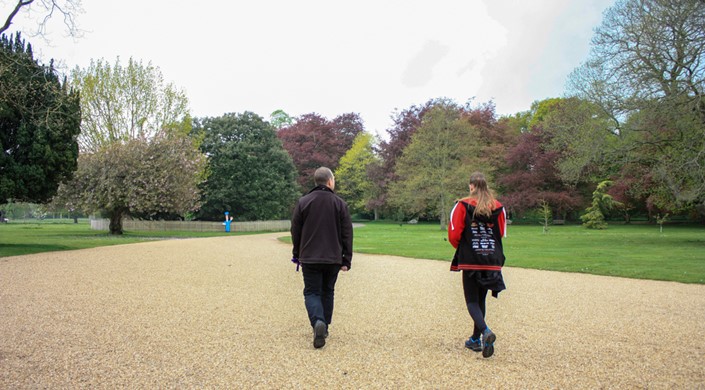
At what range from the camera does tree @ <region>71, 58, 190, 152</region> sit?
2903 cm

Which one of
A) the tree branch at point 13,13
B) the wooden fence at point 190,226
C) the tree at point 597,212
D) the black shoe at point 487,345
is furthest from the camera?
the wooden fence at point 190,226

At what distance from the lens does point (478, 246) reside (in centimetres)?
471

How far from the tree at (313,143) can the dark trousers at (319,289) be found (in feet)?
155

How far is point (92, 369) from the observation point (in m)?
4.22

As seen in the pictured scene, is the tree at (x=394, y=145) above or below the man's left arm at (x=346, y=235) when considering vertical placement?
above

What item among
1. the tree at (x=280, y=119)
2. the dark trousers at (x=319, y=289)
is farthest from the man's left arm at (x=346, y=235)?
the tree at (x=280, y=119)

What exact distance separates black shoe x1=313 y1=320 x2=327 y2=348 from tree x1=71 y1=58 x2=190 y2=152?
26.8 meters

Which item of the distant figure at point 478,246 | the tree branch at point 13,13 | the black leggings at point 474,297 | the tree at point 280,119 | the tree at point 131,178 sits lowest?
Answer: the black leggings at point 474,297

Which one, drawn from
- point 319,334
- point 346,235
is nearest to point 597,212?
point 346,235

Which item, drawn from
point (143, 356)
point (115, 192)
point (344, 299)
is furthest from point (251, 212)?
point (143, 356)

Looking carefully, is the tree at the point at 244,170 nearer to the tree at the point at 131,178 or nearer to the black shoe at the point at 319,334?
the tree at the point at 131,178

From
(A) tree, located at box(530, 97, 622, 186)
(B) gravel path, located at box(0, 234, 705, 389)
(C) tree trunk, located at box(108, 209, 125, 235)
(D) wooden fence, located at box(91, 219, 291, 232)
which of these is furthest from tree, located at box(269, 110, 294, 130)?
(B) gravel path, located at box(0, 234, 705, 389)

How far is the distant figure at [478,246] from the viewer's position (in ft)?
15.3

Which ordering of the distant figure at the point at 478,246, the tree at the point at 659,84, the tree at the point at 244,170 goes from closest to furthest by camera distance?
the distant figure at the point at 478,246
the tree at the point at 659,84
the tree at the point at 244,170
